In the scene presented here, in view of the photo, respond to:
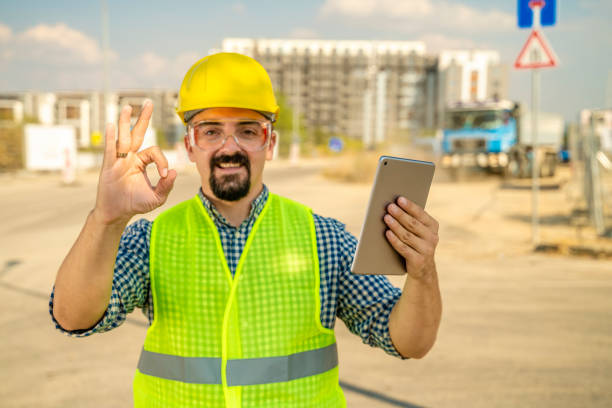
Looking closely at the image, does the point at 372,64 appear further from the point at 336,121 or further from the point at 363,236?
the point at 363,236

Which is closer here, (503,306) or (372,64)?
(503,306)

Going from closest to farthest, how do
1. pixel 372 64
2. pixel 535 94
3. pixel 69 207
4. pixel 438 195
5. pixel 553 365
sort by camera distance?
1. pixel 553 365
2. pixel 535 94
3. pixel 69 207
4. pixel 438 195
5. pixel 372 64

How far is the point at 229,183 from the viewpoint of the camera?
6.86 feet

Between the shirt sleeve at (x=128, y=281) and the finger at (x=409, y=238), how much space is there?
2.76 feet

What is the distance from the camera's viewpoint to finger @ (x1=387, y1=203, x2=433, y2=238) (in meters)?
1.74

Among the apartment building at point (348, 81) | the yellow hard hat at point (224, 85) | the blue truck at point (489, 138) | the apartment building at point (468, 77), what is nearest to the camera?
the yellow hard hat at point (224, 85)

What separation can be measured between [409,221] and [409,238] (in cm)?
5

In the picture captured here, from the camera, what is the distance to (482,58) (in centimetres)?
13650

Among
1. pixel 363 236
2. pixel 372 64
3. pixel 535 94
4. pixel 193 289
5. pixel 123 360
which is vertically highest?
pixel 372 64

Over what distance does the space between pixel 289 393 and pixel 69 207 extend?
14666mm

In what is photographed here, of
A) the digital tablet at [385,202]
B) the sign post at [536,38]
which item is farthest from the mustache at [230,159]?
the sign post at [536,38]

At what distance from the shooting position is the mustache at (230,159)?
6.86 feet

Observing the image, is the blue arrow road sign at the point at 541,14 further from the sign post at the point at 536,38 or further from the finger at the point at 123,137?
the finger at the point at 123,137

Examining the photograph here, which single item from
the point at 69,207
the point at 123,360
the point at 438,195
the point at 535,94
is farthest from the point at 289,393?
the point at 438,195
